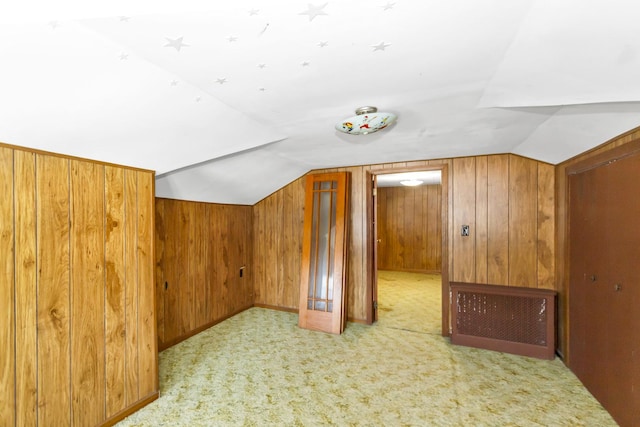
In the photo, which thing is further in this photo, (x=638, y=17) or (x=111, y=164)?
(x=111, y=164)

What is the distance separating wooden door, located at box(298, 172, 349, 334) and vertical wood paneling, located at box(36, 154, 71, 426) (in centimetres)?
232

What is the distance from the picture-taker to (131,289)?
2.08 metres

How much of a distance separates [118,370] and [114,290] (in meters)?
0.54

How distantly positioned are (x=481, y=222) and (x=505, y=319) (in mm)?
981

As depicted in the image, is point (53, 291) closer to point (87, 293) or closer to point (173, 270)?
point (87, 293)

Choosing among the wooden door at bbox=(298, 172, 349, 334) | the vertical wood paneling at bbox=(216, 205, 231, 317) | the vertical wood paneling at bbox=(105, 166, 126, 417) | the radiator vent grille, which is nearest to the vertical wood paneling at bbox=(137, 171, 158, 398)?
the vertical wood paneling at bbox=(105, 166, 126, 417)

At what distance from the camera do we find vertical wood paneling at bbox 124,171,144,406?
204cm

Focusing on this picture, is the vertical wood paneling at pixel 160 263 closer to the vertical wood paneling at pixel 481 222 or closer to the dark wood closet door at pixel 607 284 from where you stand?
the vertical wood paneling at pixel 481 222

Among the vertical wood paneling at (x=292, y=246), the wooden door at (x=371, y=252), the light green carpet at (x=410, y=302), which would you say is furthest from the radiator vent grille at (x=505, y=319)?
the vertical wood paneling at (x=292, y=246)

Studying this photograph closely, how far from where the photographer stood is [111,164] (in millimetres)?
1921

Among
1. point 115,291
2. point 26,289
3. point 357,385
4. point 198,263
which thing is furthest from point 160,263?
point 357,385

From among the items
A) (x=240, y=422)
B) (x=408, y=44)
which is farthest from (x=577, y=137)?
(x=240, y=422)

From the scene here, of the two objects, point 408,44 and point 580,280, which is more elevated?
point 408,44

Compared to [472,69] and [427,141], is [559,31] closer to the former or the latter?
[472,69]
